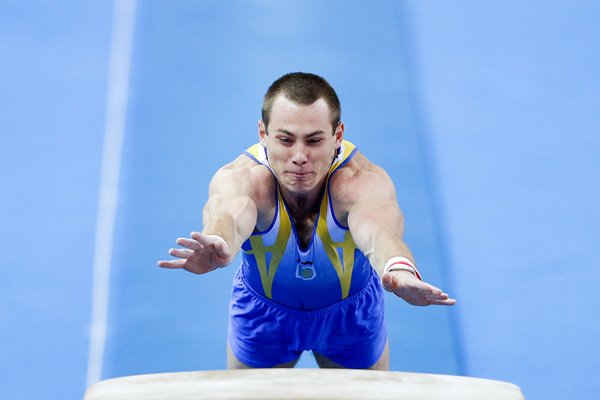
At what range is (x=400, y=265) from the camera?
3.48 meters

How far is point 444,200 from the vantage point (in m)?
6.86

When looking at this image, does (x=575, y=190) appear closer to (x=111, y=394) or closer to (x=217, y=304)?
(x=217, y=304)

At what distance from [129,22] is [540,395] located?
216 inches

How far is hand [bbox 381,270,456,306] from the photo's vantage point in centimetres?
319

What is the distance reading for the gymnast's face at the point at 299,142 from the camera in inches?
159

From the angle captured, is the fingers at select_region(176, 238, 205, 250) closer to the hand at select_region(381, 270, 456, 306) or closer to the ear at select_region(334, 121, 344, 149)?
the hand at select_region(381, 270, 456, 306)

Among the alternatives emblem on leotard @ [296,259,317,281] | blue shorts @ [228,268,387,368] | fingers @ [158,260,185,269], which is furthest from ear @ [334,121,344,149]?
fingers @ [158,260,185,269]

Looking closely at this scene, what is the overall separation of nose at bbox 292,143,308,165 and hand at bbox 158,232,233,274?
1.92 ft

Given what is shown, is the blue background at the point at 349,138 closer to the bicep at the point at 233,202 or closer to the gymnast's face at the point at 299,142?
the bicep at the point at 233,202

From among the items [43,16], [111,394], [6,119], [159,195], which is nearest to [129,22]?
[43,16]

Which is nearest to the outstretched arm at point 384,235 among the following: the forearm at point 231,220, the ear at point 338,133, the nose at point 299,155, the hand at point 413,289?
the hand at point 413,289

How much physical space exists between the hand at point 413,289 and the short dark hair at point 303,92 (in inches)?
39.8

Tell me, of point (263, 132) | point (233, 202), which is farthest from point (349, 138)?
point (233, 202)

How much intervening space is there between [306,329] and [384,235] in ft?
3.07
